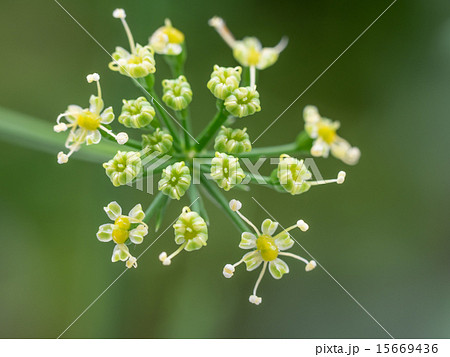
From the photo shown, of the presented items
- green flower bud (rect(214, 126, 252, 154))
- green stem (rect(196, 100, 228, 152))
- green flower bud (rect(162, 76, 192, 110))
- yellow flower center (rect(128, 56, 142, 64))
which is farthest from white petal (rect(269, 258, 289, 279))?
yellow flower center (rect(128, 56, 142, 64))

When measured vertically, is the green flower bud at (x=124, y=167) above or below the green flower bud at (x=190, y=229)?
above

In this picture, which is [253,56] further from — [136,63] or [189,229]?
[189,229]

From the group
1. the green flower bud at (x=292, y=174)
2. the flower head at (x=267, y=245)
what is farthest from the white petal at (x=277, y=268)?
the green flower bud at (x=292, y=174)

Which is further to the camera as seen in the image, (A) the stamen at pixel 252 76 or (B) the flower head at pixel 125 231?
(A) the stamen at pixel 252 76

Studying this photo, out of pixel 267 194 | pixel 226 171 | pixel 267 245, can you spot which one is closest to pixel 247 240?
pixel 267 245

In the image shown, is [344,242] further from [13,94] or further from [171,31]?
[13,94]

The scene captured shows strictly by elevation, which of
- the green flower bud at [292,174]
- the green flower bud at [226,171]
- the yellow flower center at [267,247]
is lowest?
the yellow flower center at [267,247]

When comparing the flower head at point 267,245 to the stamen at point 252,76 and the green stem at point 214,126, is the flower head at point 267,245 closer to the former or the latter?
the green stem at point 214,126

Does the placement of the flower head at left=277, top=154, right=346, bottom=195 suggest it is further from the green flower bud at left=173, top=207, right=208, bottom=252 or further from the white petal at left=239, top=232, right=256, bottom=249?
the green flower bud at left=173, top=207, right=208, bottom=252
